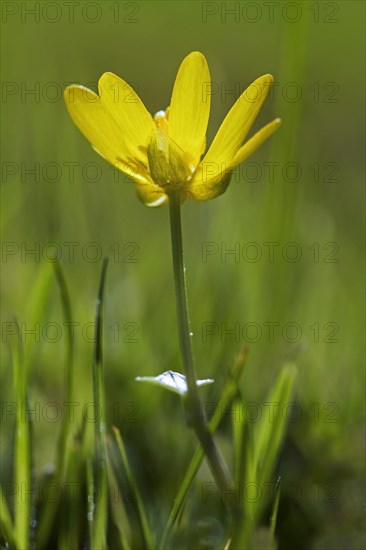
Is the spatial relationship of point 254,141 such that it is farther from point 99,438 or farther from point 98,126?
point 99,438

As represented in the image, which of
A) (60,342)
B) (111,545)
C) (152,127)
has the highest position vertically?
(152,127)

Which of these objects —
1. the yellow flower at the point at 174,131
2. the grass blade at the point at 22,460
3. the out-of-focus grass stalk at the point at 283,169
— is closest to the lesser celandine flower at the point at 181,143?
the yellow flower at the point at 174,131

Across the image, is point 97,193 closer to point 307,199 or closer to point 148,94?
point 307,199

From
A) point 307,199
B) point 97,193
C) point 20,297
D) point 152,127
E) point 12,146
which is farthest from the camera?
point 12,146

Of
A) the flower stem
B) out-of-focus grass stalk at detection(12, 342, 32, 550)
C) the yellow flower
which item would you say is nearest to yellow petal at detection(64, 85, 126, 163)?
the yellow flower

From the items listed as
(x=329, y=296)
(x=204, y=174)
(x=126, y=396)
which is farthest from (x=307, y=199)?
(x=204, y=174)

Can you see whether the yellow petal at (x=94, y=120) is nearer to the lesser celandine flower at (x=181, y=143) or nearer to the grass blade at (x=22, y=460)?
the lesser celandine flower at (x=181, y=143)

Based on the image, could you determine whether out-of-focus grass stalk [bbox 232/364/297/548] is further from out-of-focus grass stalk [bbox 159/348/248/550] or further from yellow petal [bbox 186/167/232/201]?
yellow petal [bbox 186/167/232/201]
